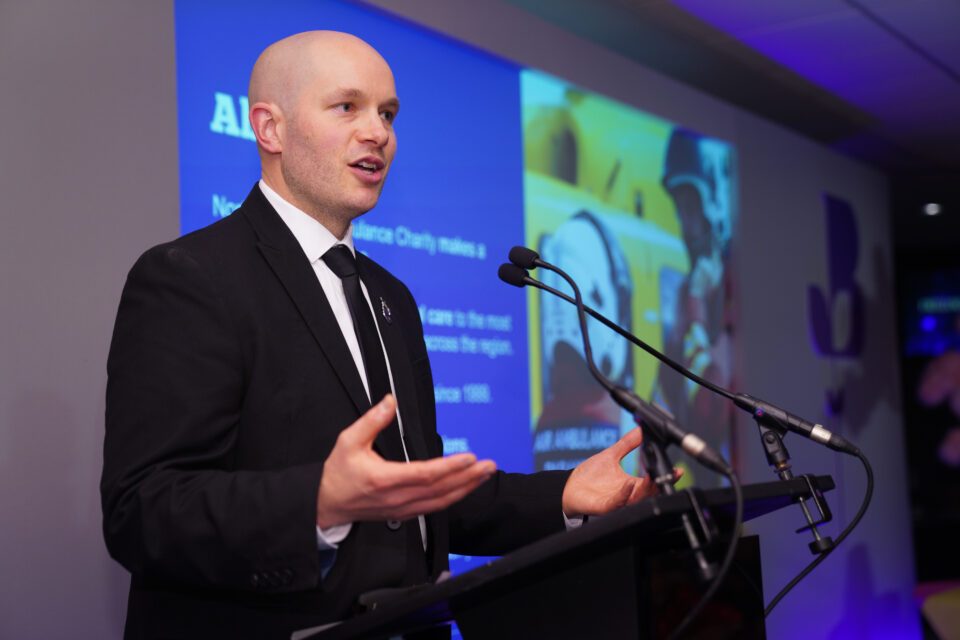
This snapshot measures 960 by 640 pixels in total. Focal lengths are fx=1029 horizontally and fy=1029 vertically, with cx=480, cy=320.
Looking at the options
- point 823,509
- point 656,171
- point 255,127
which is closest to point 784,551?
point 656,171

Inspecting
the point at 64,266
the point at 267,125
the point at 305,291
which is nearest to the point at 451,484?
the point at 305,291

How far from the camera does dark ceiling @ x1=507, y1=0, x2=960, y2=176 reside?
15.1 ft

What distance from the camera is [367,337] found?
1.73m

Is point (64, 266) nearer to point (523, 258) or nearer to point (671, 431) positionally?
point (523, 258)

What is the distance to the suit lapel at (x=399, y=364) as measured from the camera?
1725mm

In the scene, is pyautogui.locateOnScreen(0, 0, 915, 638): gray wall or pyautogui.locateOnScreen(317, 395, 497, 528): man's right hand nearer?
pyautogui.locateOnScreen(317, 395, 497, 528): man's right hand

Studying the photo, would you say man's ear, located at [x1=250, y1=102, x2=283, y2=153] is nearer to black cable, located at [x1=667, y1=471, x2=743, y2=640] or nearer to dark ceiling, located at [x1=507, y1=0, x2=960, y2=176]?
black cable, located at [x1=667, y1=471, x2=743, y2=640]

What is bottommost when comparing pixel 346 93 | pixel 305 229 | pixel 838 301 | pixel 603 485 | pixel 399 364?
pixel 603 485

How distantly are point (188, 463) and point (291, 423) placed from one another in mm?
194

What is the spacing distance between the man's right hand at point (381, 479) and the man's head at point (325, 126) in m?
0.64

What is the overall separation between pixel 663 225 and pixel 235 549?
367 centimetres

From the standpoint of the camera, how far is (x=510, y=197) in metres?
3.81

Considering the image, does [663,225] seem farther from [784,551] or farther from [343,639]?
[343,639]

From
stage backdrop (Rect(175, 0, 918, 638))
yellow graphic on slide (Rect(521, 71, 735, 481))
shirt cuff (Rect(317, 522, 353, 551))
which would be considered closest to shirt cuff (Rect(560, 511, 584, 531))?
shirt cuff (Rect(317, 522, 353, 551))
